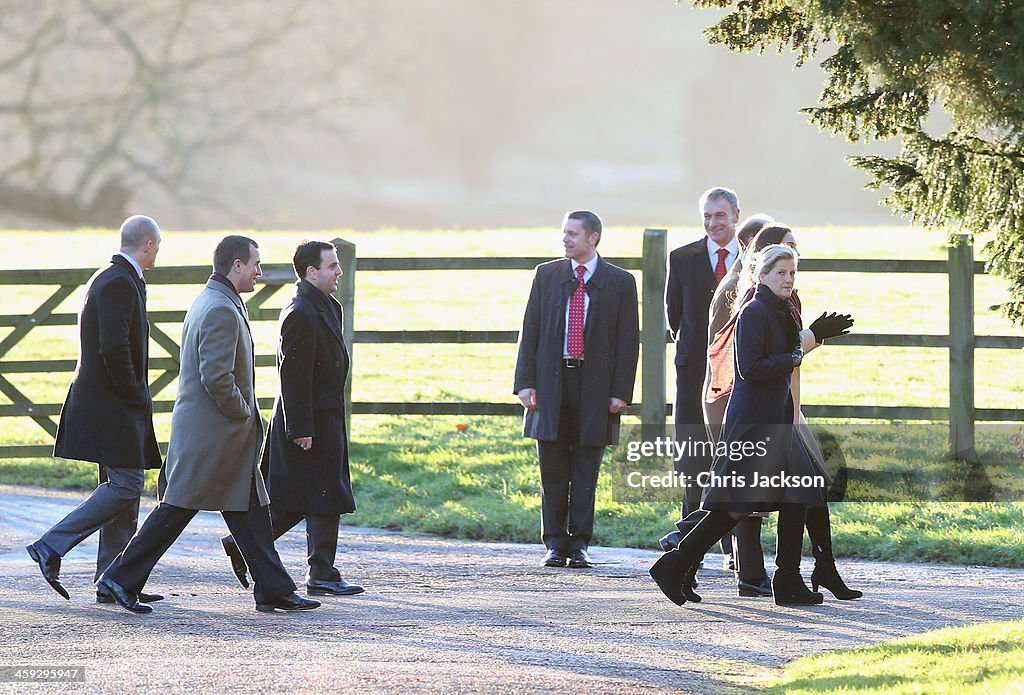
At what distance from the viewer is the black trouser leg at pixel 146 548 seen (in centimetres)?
634

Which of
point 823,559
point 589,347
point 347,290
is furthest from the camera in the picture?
point 347,290

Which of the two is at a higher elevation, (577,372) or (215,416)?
(577,372)

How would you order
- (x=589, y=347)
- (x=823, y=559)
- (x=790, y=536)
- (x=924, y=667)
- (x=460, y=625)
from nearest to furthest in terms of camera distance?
(x=924, y=667), (x=460, y=625), (x=790, y=536), (x=823, y=559), (x=589, y=347)

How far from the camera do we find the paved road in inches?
203

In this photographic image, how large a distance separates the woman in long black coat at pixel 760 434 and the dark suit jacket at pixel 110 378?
252 centimetres

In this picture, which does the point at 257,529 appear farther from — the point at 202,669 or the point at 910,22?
the point at 910,22

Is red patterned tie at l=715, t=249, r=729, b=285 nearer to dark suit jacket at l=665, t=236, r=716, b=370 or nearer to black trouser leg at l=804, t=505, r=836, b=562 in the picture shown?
dark suit jacket at l=665, t=236, r=716, b=370

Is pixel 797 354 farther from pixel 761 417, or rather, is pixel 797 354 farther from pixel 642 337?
pixel 642 337

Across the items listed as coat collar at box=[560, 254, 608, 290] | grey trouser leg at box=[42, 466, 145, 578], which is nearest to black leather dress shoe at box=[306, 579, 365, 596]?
grey trouser leg at box=[42, 466, 145, 578]

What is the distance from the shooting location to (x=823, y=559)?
6.76 meters

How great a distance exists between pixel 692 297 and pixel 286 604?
2.95 meters

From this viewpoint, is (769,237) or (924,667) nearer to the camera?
(924,667)

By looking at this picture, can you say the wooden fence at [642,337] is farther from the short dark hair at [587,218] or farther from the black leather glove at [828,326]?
the black leather glove at [828,326]

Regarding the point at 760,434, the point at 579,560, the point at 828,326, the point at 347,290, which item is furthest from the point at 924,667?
the point at 347,290
